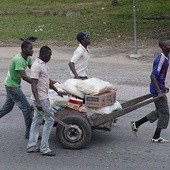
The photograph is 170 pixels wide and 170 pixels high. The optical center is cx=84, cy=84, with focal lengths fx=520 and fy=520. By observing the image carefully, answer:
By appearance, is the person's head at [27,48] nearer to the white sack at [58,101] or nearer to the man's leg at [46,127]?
the white sack at [58,101]

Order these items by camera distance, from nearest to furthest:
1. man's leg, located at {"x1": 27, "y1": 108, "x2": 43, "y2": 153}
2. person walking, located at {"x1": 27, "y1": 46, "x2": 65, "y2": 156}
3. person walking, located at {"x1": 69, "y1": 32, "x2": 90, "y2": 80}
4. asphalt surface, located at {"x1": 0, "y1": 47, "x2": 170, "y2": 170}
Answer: asphalt surface, located at {"x1": 0, "y1": 47, "x2": 170, "y2": 170} → person walking, located at {"x1": 27, "y1": 46, "x2": 65, "y2": 156} → man's leg, located at {"x1": 27, "y1": 108, "x2": 43, "y2": 153} → person walking, located at {"x1": 69, "y1": 32, "x2": 90, "y2": 80}

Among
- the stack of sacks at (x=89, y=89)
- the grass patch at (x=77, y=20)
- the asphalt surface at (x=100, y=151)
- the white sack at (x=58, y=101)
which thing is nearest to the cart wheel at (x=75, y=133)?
the asphalt surface at (x=100, y=151)

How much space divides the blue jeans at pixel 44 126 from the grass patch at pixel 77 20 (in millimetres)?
11151

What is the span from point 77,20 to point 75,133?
52.3ft

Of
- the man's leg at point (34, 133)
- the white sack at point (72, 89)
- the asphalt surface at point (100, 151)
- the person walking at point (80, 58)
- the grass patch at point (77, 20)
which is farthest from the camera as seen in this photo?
the grass patch at point (77, 20)

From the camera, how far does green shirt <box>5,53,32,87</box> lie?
24.8 feet

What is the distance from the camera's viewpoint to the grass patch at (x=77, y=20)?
19.7 meters

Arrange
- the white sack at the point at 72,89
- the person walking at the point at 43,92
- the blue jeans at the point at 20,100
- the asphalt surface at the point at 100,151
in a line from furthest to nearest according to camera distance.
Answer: the blue jeans at the point at 20,100
the white sack at the point at 72,89
the person walking at the point at 43,92
the asphalt surface at the point at 100,151

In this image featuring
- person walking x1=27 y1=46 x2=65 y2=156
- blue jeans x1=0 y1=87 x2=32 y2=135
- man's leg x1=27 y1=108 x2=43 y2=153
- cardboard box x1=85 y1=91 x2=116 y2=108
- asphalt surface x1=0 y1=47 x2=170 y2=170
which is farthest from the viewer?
blue jeans x1=0 y1=87 x2=32 y2=135

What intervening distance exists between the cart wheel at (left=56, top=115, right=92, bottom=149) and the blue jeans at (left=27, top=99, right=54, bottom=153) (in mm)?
280

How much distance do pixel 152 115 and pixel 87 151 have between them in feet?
3.99

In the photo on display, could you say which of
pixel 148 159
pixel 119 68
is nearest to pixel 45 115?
pixel 148 159

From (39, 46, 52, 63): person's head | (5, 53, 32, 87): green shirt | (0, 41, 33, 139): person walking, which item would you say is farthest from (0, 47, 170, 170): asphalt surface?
(39, 46, 52, 63): person's head

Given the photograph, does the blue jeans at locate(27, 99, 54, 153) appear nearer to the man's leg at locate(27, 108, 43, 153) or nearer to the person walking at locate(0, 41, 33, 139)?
the man's leg at locate(27, 108, 43, 153)
